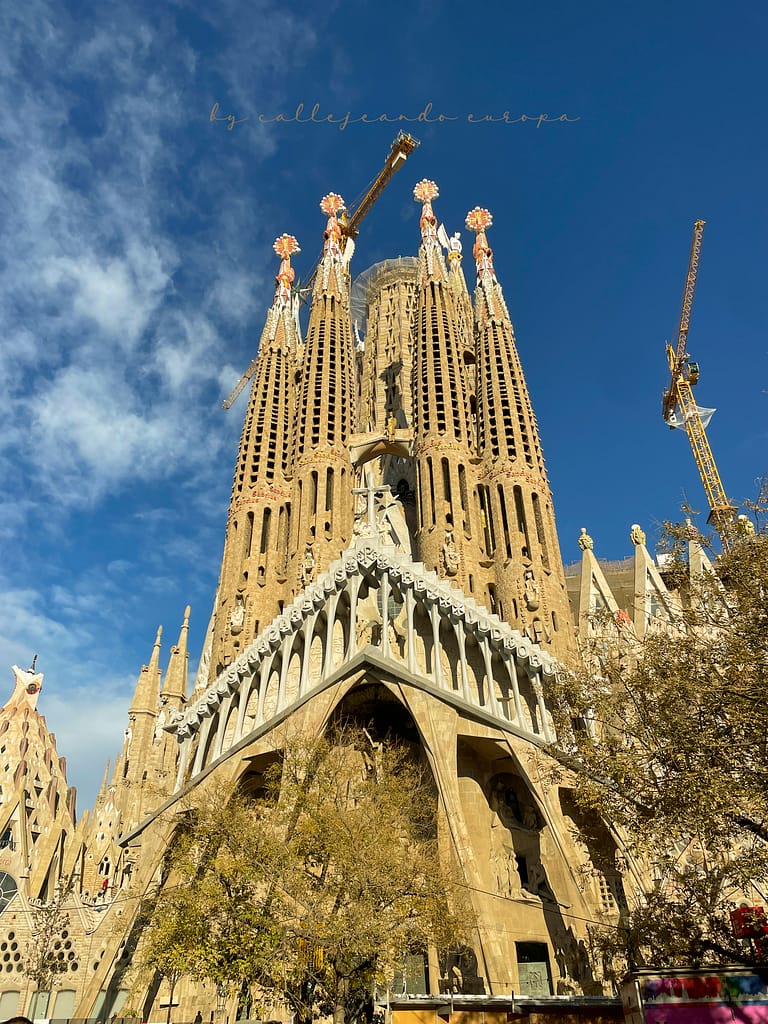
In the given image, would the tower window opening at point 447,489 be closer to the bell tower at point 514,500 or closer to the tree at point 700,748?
the bell tower at point 514,500

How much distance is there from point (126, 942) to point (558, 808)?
12707 millimetres

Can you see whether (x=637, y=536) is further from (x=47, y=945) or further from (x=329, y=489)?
(x=47, y=945)

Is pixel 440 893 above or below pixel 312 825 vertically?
below

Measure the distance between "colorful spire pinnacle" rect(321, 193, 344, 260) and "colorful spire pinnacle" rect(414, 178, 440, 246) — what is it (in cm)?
543

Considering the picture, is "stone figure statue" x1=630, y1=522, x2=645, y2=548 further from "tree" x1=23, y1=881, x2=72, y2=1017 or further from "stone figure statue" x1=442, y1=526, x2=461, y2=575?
"tree" x1=23, y1=881, x2=72, y2=1017

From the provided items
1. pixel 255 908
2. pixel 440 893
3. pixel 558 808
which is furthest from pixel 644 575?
pixel 255 908

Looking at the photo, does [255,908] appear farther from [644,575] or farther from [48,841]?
[644,575]

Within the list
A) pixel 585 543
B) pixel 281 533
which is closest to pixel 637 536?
pixel 585 543

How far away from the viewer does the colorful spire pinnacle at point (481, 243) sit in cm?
4100

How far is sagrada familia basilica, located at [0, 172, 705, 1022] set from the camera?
19938 mm

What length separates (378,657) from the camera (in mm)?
21438

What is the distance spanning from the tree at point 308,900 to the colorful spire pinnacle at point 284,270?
34.6 m

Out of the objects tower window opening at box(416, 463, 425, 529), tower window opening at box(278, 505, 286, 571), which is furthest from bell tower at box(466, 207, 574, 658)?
tower window opening at box(278, 505, 286, 571)

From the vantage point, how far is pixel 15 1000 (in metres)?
22.0
